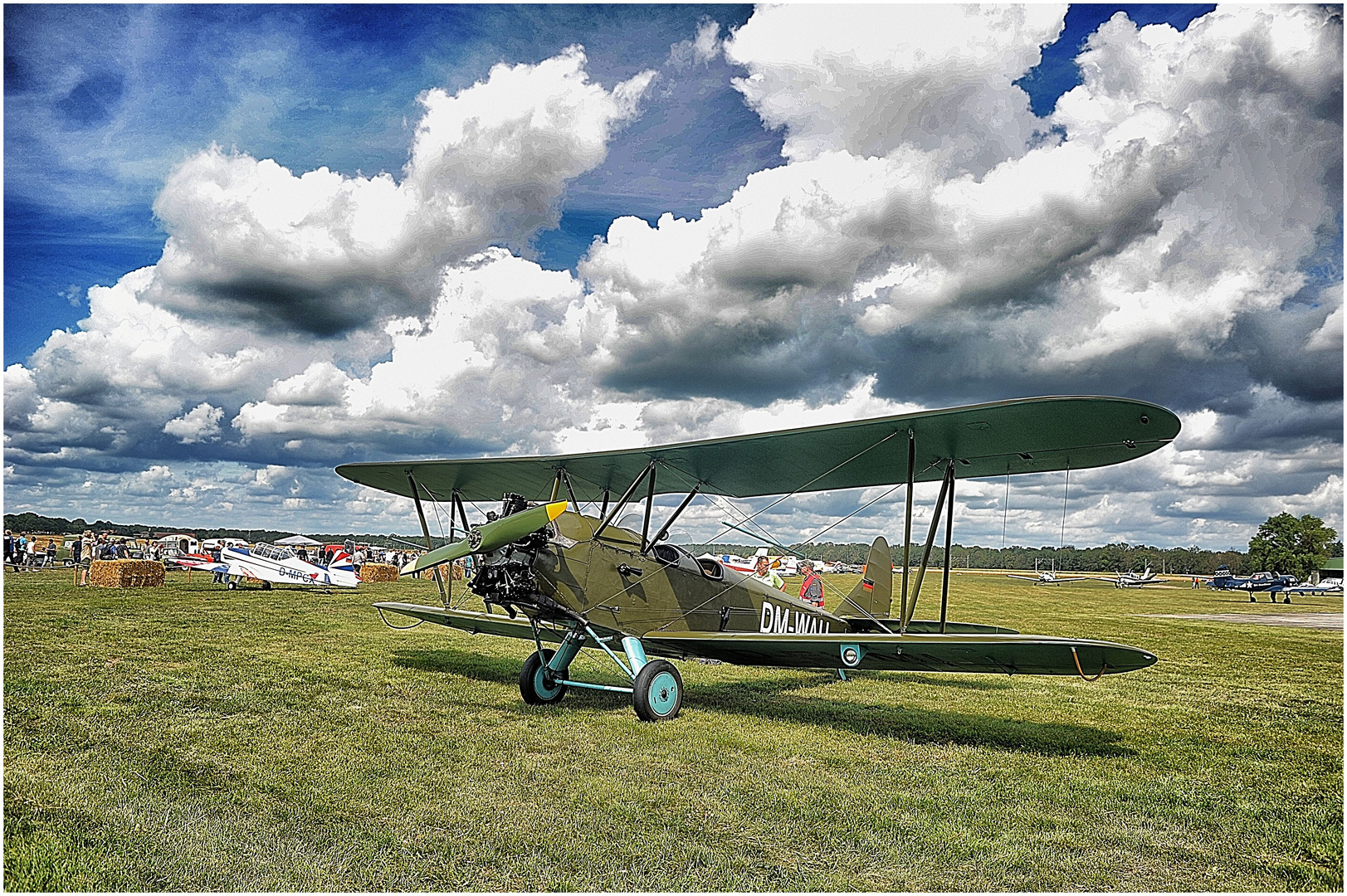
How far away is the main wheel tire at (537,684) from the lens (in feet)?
26.1

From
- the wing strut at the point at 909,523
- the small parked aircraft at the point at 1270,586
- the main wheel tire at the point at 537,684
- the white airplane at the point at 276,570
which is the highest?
the wing strut at the point at 909,523

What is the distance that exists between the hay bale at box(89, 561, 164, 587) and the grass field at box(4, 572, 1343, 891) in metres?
15.4

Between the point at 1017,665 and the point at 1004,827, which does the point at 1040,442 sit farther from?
the point at 1004,827

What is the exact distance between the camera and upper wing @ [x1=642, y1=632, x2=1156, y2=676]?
580cm

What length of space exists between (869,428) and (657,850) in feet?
14.5

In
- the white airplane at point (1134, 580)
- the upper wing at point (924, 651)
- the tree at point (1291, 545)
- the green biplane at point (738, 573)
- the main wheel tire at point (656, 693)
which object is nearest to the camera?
the upper wing at point (924, 651)

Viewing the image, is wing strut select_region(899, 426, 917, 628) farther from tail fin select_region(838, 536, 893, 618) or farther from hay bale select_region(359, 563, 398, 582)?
hay bale select_region(359, 563, 398, 582)

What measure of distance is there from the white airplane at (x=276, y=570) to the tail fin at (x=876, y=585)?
24.1m

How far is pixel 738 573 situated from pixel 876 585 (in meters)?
3.09

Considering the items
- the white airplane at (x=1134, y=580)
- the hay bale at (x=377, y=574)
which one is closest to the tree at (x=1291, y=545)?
the white airplane at (x=1134, y=580)

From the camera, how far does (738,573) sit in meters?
9.13

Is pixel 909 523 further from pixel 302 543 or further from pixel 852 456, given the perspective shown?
pixel 302 543

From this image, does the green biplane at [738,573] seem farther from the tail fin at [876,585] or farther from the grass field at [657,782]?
the tail fin at [876,585]

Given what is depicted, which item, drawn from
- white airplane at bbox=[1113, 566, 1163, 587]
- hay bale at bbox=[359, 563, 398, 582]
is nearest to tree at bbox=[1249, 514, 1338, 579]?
white airplane at bbox=[1113, 566, 1163, 587]
